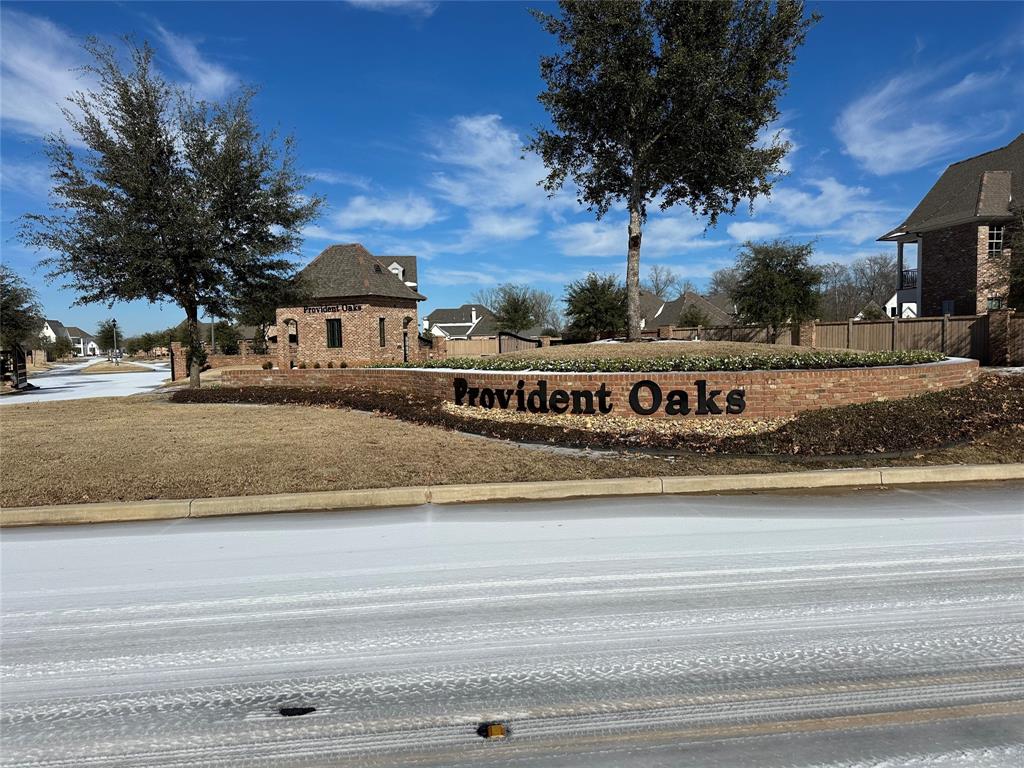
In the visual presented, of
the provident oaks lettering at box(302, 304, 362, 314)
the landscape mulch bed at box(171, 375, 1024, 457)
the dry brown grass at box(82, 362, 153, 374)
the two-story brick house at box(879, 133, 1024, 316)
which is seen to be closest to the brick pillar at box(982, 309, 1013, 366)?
the two-story brick house at box(879, 133, 1024, 316)

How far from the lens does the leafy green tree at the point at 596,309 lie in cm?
3819

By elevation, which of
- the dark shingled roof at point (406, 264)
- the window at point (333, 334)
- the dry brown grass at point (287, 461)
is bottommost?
the dry brown grass at point (287, 461)

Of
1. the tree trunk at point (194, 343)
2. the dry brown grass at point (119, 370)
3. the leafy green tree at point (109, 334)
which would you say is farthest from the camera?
the leafy green tree at point (109, 334)

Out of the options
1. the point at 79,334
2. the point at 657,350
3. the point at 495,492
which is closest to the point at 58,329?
the point at 79,334

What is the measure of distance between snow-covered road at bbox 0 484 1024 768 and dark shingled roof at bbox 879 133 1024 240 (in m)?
32.8

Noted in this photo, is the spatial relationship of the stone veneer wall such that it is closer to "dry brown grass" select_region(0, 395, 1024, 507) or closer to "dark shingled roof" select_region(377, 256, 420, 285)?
"dry brown grass" select_region(0, 395, 1024, 507)

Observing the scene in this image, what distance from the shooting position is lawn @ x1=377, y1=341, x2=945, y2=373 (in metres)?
11.1

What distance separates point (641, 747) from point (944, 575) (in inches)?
127

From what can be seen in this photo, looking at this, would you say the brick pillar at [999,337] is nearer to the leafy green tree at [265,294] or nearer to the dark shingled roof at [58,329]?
the leafy green tree at [265,294]

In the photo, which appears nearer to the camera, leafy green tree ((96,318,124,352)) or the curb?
the curb

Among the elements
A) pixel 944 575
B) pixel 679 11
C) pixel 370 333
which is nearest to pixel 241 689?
pixel 944 575

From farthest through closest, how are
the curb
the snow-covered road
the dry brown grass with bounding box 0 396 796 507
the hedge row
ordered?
the hedge row, the dry brown grass with bounding box 0 396 796 507, the curb, the snow-covered road

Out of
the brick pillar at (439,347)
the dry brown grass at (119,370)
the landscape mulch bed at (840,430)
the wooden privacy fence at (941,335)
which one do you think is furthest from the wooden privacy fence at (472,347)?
the landscape mulch bed at (840,430)

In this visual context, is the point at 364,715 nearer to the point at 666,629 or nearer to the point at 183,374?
the point at 666,629
